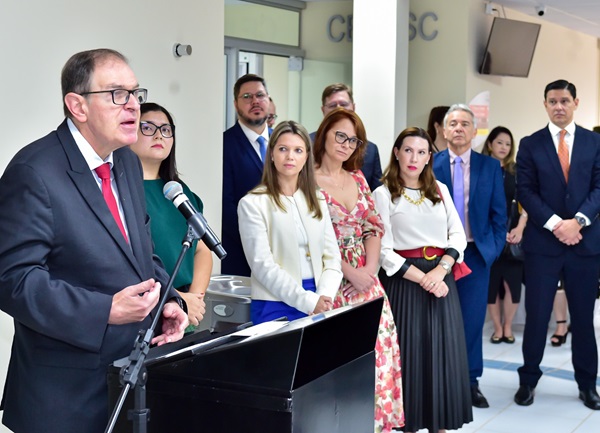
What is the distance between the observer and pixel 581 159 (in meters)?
5.11

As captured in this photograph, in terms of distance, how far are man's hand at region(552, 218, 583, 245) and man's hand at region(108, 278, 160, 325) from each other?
3.42 metres

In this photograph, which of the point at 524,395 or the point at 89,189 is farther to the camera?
the point at 524,395

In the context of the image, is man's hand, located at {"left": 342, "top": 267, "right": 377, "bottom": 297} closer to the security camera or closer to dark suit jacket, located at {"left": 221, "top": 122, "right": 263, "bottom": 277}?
dark suit jacket, located at {"left": 221, "top": 122, "right": 263, "bottom": 277}

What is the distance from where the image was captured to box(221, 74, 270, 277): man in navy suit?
4434 millimetres

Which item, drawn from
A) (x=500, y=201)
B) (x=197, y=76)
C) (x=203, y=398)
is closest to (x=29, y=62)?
(x=197, y=76)

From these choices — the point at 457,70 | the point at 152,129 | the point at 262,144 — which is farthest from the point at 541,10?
the point at 152,129

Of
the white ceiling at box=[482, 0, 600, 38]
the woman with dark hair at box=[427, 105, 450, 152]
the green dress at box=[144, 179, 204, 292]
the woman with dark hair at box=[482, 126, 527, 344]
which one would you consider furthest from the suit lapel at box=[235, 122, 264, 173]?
the white ceiling at box=[482, 0, 600, 38]

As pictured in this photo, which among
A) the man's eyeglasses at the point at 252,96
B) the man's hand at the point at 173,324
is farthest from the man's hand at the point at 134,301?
the man's eyeglasses at the point at 252,96

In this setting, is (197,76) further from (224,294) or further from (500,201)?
(500,201)

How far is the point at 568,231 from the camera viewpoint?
501cm

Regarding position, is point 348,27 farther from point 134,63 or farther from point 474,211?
point 134,63

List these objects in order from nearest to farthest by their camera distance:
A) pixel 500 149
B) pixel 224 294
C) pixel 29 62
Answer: pixel 29 62 < pixel 224 294 < pixel 500 149

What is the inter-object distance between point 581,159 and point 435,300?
59.5 inches

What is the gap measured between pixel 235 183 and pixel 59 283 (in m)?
2.43
